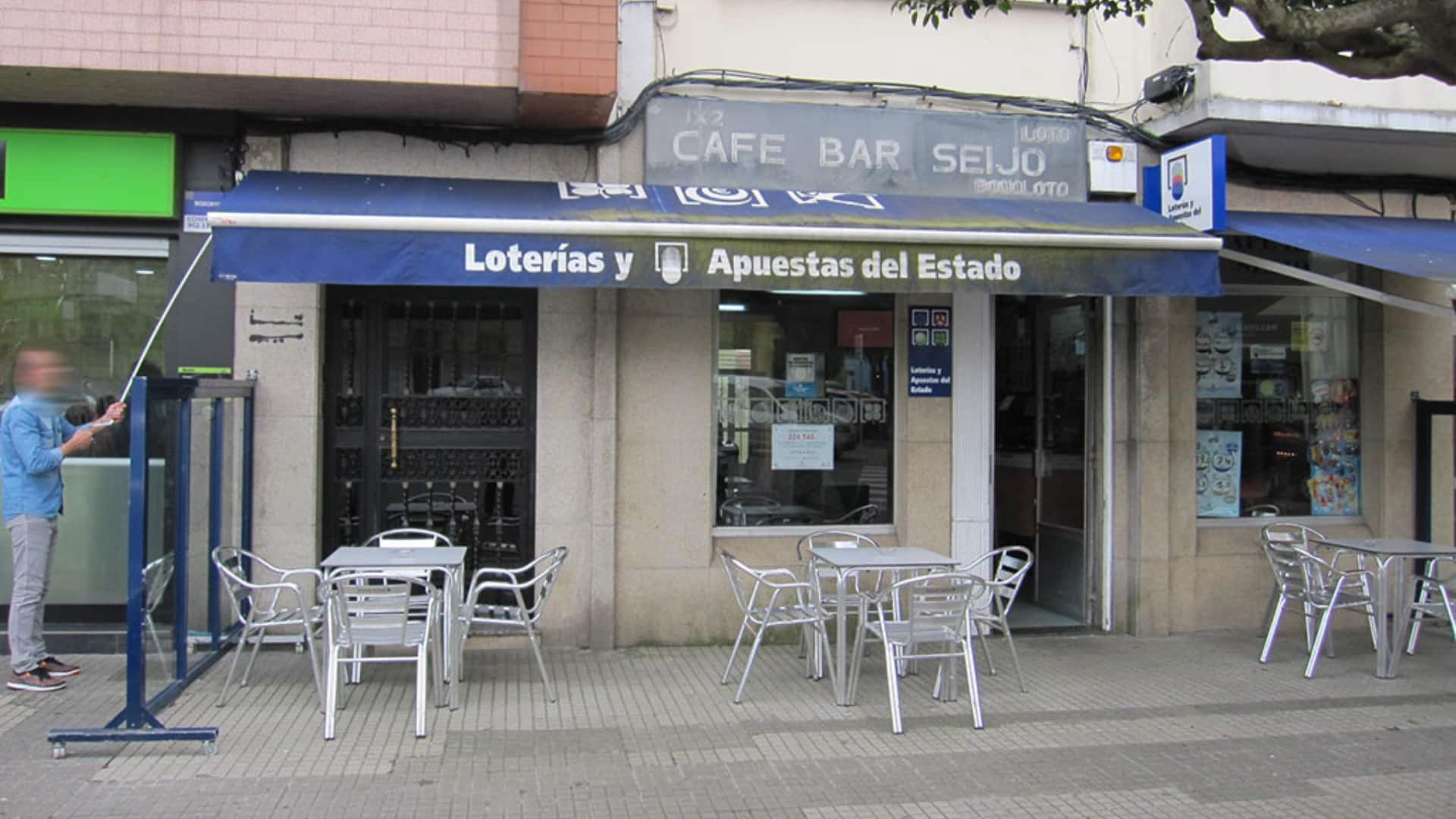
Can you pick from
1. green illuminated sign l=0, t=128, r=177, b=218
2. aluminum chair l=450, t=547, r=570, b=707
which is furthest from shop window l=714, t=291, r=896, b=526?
green illuminated sign l=0, t=128, r=177, b=218

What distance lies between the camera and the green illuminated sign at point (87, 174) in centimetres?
721

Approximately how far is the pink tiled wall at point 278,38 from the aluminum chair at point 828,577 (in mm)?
3508

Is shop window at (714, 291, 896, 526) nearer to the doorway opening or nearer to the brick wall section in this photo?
the doorway opening

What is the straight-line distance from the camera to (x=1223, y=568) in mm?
8523

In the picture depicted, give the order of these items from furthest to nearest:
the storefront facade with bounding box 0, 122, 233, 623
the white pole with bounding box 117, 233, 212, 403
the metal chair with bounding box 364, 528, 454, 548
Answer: the storefront facade with bounding box 0, 122, 233, 623, the metal chair with bounding box 364, 528, 454, 548, the white pole with bounding box 117, 233, 212, 403

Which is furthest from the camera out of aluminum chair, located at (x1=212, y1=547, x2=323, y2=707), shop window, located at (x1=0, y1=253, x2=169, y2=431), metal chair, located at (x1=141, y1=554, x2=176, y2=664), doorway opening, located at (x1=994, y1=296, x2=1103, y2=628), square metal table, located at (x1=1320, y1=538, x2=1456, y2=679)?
doorway opening, located at (x1=994, y1=296, x2=1103, y2=628)

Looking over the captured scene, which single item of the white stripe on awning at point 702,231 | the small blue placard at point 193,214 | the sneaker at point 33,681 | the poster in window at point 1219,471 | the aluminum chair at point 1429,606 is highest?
the small blue placard at point 193,214

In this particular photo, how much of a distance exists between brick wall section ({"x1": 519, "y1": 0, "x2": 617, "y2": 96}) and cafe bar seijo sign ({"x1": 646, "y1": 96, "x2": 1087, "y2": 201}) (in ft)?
2.92

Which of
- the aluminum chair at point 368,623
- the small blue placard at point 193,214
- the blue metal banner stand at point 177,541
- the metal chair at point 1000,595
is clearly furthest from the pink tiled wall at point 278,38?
the metal chair at point 1000,595

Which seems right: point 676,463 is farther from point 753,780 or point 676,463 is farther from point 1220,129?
point 1220,129

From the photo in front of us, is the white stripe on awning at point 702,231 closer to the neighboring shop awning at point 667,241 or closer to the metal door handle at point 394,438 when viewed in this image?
the neighboring shop awning at point 667,241

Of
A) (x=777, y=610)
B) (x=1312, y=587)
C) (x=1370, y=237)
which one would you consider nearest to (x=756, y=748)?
(x=777, y=610)

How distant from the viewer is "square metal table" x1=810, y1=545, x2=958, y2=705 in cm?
637

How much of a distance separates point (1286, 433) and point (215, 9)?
8.09 m
